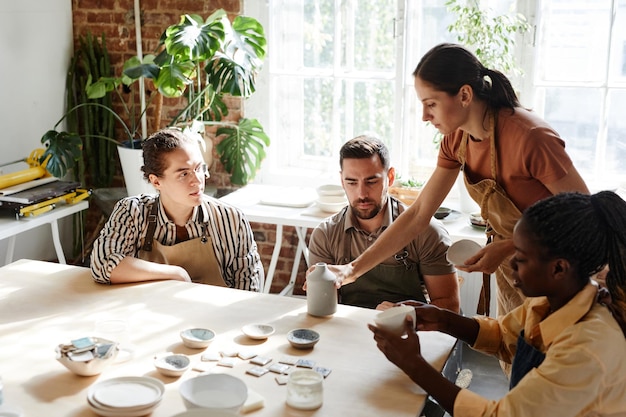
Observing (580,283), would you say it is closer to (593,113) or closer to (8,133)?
(593,113)

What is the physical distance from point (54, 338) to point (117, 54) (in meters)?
2.90

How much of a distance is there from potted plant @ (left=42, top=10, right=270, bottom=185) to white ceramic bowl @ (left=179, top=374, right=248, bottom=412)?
236 centimetres

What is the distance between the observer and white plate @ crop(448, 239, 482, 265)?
7.57 ft

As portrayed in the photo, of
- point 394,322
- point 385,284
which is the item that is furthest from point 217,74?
point 394,322

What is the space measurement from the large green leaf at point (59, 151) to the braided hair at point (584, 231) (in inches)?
121

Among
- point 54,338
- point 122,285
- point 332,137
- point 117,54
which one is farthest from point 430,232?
point 117,54

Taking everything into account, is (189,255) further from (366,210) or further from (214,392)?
(214,392)

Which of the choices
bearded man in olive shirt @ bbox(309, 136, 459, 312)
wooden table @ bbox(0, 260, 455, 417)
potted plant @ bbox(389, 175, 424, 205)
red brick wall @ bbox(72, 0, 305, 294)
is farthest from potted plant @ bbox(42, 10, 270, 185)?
wooden table @ bbox(0, 260, 455, 417)

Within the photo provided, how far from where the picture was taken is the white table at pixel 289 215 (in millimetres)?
3707

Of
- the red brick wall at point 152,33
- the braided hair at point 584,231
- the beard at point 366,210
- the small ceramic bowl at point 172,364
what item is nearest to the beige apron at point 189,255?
the beard at point 366,210

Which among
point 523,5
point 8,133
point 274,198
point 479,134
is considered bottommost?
point 274,198

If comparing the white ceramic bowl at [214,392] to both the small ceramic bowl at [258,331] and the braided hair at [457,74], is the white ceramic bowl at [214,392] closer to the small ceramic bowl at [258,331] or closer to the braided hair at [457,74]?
the small ceramic bowl at [258,331]

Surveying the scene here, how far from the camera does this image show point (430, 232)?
276 centimetres

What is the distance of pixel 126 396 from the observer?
1.82 m
